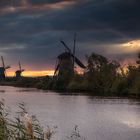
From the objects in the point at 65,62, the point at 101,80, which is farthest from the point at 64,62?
the point at 101,80

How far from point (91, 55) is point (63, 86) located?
8720 millimetres

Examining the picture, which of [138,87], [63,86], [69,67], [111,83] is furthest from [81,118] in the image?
[69,67]

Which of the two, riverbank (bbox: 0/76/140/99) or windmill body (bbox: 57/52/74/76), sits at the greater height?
windmill body (bbox: 57/52/74/76)

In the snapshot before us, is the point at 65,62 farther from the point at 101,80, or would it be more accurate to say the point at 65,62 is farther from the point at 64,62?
the point at 101,80

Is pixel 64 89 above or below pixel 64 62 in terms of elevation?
below

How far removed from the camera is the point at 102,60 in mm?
92688

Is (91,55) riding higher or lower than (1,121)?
higher

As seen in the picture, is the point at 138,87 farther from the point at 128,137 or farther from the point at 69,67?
the point at 128,137

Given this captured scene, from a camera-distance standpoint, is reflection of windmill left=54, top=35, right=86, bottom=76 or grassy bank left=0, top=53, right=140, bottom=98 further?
reflection of windmill left=54, top=35, right=86, bottom=76

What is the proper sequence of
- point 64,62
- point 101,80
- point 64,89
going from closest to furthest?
1. point 101,80
2. point 64,89
3. point 64,62

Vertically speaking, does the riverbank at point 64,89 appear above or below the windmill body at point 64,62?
below

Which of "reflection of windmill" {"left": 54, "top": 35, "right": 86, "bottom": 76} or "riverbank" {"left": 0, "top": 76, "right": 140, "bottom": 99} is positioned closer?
"riverbank" {"left": 0, "top": 76, "right": 140, "bottom": 99}

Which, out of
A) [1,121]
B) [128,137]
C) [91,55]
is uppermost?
[91,55]

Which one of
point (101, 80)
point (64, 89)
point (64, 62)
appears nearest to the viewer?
point (101, 80)
